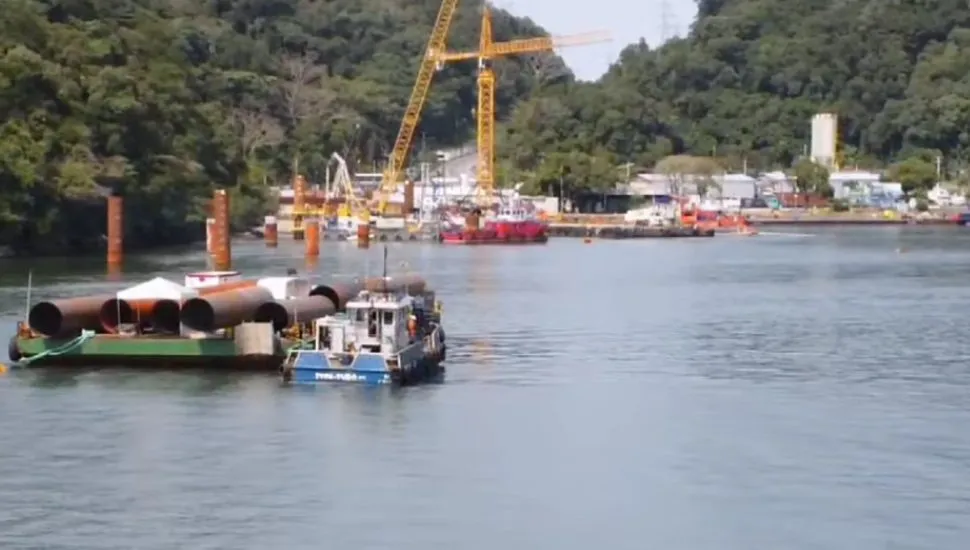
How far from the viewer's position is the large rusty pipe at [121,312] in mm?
40062

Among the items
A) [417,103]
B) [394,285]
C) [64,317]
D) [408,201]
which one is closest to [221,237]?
[64,317]

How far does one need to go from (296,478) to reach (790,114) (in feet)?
465

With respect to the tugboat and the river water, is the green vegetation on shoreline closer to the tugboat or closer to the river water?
the river water

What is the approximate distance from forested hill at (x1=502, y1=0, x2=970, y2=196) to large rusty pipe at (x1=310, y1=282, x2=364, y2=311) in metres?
102

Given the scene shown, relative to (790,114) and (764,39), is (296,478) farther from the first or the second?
(764,39)

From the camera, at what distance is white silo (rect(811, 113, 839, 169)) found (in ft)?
520

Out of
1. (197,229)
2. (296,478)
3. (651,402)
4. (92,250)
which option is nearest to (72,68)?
(92,250)

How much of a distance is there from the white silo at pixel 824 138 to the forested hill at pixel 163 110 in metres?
33.4

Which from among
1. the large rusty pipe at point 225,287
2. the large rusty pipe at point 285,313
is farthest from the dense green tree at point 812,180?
the large rusty pipe at point 285,313

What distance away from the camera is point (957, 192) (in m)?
150

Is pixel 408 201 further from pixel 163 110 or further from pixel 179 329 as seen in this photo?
pixel 179 329

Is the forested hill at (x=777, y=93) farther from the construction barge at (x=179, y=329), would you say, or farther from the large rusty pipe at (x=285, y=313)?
the construction barge at (x=179, y=329)

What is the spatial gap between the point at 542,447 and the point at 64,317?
42.2 ft

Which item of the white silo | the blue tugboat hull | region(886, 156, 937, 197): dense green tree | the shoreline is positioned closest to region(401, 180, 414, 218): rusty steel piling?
the shoreline
